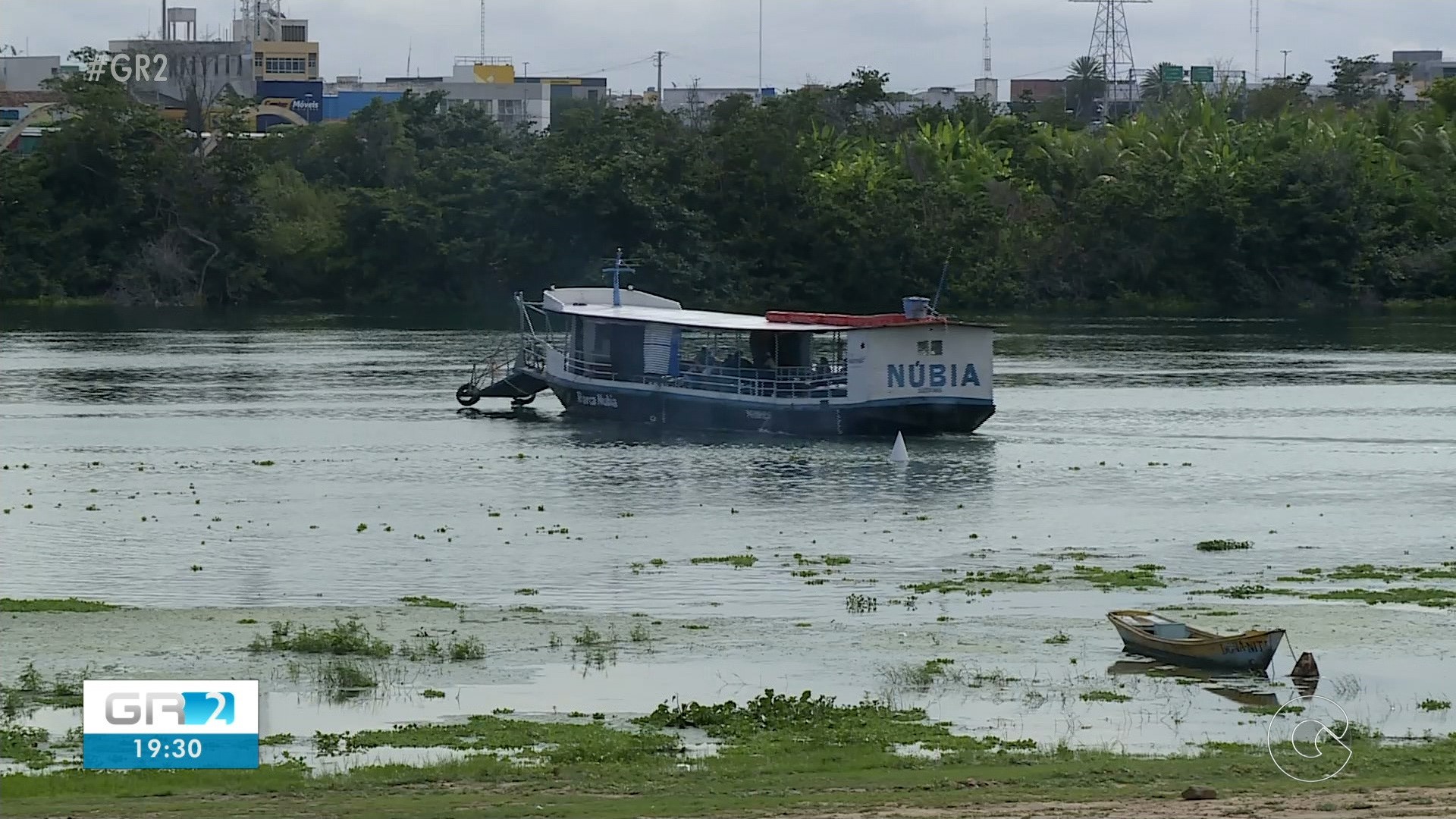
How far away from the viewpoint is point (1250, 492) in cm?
5088

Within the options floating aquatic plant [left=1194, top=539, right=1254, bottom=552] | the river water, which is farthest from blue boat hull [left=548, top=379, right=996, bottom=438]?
floating aquatic plant [left=1194, top=539, right=1254, bottom=552]

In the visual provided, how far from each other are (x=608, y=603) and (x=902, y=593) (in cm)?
500

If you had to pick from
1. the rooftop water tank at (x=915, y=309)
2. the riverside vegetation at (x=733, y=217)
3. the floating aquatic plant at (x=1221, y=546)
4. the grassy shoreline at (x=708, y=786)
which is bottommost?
the floating aquatic plant at (x=1221, y=546)

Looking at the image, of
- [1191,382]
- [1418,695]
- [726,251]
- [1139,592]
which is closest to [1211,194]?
[726,251]

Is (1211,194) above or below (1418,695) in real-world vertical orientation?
above

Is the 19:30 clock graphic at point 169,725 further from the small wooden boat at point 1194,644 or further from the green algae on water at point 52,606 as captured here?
the small wooden boat at point 1194,644

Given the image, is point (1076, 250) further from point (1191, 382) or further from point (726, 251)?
point (1191, 382)

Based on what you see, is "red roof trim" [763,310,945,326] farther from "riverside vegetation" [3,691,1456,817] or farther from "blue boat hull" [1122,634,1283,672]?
"riverside vegetation" [3,691,1456,817]

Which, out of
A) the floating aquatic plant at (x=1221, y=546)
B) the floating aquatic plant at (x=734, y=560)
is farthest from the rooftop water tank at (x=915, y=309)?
the floating aquatic plant at (x=734, y=560)

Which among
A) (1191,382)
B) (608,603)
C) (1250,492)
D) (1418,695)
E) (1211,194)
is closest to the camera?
(1418,695)

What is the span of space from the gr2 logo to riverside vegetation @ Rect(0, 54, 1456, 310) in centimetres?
11219

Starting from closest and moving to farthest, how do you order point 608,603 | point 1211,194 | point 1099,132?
1. point 608,603
2. point 1211,194
3. point 1099,132

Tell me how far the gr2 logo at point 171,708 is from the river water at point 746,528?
110 centimetres

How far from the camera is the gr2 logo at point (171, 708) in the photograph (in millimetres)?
22984
